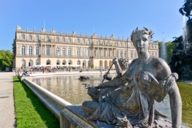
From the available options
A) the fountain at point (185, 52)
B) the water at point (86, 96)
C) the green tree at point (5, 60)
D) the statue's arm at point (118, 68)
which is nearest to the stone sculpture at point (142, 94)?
the statue's arm at point (118, 68)

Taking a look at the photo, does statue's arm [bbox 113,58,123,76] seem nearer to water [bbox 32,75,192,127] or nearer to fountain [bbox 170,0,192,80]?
water [bbox 32,75,192,127]

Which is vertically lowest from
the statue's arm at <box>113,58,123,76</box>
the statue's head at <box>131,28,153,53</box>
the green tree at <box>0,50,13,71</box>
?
the statue's arm at <box>113,58,123,76</box>

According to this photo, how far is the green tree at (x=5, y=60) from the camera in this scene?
265 ft

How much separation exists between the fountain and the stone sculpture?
2414cm

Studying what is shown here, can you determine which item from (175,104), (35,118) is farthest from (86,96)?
(175,104)

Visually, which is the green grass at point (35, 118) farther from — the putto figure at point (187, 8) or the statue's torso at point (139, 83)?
the putto figure at point (187, 8)

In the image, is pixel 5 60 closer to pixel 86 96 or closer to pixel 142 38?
pixel 86 96

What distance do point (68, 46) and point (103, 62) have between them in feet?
49.5

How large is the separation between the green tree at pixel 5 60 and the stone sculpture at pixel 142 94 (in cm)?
8067

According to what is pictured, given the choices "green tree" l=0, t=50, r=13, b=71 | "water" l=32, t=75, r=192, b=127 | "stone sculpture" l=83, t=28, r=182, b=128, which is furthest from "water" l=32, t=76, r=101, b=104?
"green tree" l=0, t=50, r=13, b=71

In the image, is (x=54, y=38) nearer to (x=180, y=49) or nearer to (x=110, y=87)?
(x=180, y=49)

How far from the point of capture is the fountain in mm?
26447

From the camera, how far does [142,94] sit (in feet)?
9.45

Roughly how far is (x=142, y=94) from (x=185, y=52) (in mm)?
25334
